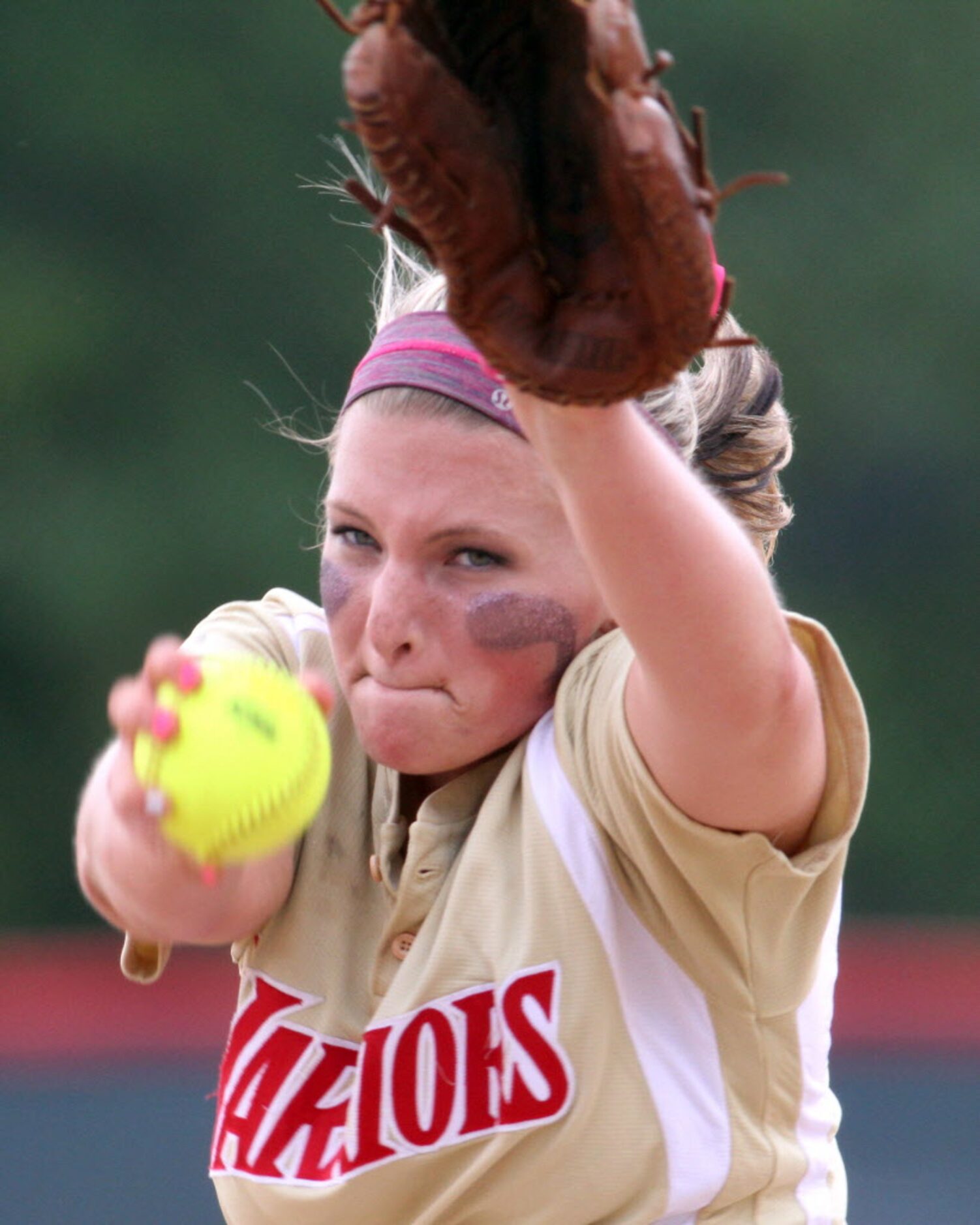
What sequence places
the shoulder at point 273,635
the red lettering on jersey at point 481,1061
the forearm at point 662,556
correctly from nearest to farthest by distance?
the forearm at point 662,556
the red lettering on jersey at point 481,1061
the shoulder at point 273,635

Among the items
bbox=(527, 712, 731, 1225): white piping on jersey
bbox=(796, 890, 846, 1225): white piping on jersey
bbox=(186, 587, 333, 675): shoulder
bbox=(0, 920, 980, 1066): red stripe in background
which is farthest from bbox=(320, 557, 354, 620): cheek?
bbox=(0, 920, 980, 1066): red stripe in background

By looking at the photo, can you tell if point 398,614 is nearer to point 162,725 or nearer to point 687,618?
point 162,725

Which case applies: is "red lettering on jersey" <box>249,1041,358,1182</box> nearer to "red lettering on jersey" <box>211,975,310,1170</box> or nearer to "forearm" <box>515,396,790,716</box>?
"red lettering on jersey" <box>211,975,310,1170</box>

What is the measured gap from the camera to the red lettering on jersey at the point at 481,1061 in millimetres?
1758

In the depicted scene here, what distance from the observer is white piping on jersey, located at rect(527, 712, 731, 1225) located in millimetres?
1717

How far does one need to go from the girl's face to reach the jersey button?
171 millimetres

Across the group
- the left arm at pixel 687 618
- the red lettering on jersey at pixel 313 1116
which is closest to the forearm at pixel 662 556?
the left arm at pixel 687 618

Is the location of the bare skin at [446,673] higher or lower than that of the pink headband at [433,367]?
lower

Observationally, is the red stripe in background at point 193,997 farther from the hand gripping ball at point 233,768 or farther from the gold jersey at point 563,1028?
the hand gripping ball at point 233,768

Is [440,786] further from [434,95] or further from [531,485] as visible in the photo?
[434,95]

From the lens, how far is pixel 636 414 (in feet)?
4.43

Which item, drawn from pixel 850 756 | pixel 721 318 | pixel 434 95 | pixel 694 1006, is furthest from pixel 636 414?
pixel 694 1006

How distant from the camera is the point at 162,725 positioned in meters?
1.66

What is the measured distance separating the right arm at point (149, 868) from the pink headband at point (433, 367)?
1.06 feet
